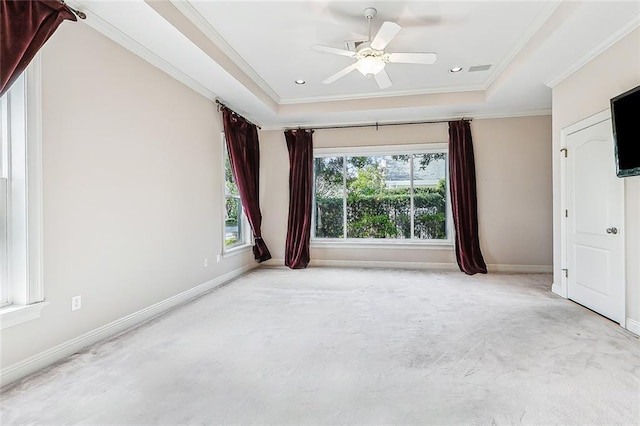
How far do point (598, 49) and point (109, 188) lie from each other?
4825 mm

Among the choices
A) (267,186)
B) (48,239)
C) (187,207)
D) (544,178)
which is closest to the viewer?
(48,239)

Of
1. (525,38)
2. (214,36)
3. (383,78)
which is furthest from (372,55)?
(525,38)

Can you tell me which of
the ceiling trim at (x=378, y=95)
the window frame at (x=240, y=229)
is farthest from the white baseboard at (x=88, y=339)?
the ceiling trim at (x=378, y=95)

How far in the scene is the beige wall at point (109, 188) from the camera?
7.47ft

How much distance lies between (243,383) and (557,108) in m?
4.64

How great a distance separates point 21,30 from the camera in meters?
1.97

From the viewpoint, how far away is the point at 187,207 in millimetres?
3854

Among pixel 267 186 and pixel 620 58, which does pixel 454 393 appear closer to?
pixel 620 58

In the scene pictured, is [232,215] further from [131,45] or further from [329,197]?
[131,45]

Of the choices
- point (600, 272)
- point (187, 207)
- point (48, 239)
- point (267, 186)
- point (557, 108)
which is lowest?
point (600, 272)

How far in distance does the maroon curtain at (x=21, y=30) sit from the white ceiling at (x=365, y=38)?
0.36 metres

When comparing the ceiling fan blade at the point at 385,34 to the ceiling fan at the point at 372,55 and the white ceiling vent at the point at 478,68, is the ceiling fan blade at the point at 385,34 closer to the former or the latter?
the ceiling fan at the point at 372,55

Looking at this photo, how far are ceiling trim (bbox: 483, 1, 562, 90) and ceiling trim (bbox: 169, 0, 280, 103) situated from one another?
10.1ft

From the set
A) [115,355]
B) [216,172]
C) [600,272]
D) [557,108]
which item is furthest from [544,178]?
[115,355]
